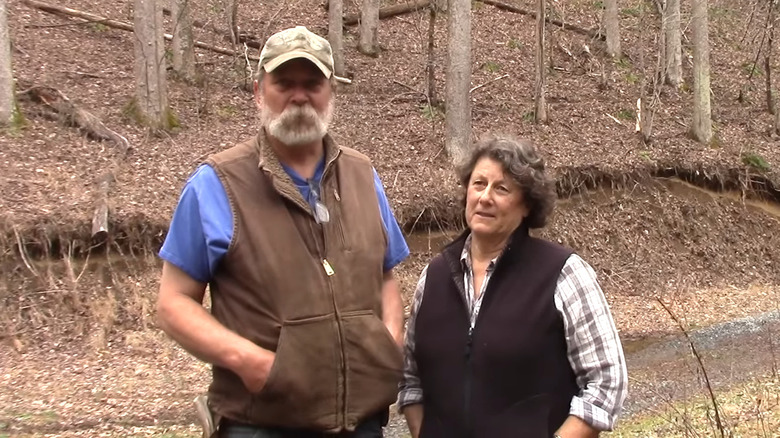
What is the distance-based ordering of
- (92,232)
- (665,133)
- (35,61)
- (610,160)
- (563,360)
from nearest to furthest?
(563,360), (92,232), (35,61), (610,160), (665,133)

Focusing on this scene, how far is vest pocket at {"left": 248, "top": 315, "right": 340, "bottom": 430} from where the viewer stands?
260 centimetres

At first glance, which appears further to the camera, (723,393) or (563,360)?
(723,393)

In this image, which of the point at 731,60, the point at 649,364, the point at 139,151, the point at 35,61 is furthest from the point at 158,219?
the point at 731,60

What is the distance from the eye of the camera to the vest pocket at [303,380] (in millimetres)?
2604

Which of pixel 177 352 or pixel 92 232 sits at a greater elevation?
pixel 92 232

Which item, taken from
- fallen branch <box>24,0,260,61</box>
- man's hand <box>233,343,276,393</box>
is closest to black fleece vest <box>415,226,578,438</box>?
man's hand <box>233,343,276,393</box>

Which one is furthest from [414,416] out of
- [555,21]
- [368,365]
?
[555,21]

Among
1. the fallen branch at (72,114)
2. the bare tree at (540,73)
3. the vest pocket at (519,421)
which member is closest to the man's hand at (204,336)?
the vest pocket at (519,421)

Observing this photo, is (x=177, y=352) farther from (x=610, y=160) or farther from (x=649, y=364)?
(x=610, y=160)

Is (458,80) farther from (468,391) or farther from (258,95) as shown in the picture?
(468,391)

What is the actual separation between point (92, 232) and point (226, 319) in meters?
7.99

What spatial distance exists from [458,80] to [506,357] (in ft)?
36.8

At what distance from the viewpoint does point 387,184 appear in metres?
12.7

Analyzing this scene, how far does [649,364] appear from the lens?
9.49 meters
